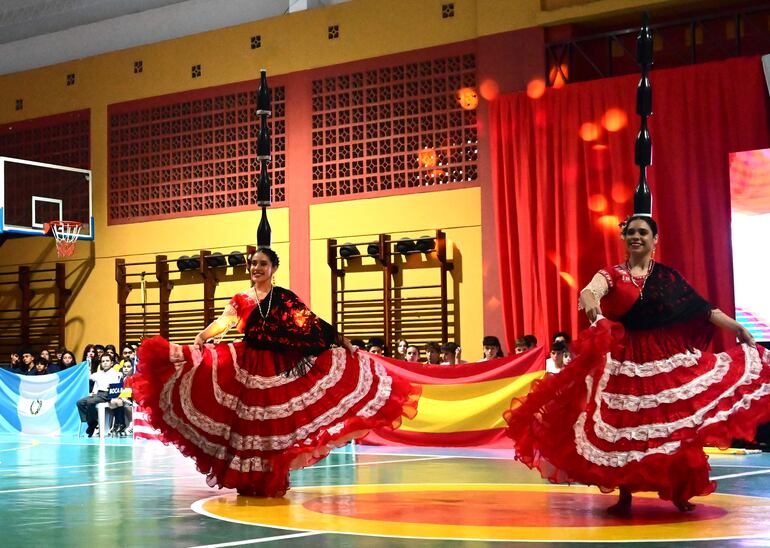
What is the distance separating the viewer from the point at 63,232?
15664mm

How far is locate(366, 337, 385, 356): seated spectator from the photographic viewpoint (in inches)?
468

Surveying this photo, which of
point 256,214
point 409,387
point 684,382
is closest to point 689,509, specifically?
point 684,382

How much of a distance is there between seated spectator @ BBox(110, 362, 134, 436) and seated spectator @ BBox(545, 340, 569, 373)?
5412 millimetres

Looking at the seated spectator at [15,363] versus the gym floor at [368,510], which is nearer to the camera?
the gym floor at [368,510]

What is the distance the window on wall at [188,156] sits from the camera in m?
14.7

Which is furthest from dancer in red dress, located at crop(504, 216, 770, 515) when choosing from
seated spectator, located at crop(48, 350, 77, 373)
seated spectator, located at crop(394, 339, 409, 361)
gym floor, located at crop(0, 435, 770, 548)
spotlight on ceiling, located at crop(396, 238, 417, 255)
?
seated spectator, located at crop(48, 350, 77, 373)

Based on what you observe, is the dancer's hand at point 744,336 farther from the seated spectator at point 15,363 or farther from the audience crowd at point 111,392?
the seated spectator at point 15,363

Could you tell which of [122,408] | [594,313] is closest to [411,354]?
[122,408]

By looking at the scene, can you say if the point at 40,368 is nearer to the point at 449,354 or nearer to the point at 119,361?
the point at 119,361

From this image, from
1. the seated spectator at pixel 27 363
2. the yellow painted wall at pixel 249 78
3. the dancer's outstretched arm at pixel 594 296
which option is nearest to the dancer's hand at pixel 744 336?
the dancer's outstretched arm at pixel 594 296

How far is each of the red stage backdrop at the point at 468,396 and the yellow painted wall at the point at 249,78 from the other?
7.80ft

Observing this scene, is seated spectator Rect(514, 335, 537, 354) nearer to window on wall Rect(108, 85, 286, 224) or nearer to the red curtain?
the red curtain

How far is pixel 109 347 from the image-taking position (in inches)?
574

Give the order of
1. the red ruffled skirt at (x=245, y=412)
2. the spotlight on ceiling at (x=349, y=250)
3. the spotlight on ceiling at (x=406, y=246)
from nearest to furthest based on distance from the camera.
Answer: the red ruffled skirt at (x=245, y=412) → the spotlight on ceiling at (x=406, y=246) → the spotlight on ceiling at (x=349, y=250)
